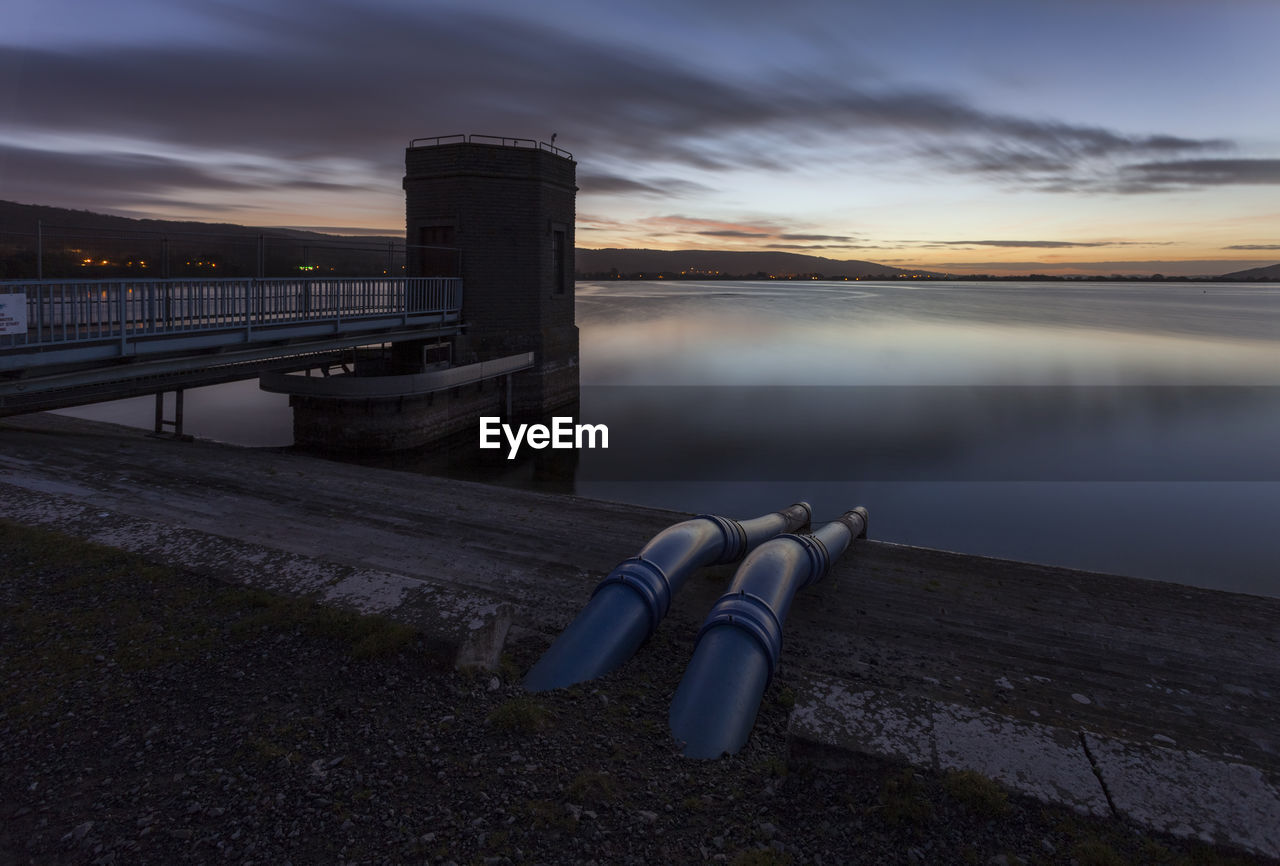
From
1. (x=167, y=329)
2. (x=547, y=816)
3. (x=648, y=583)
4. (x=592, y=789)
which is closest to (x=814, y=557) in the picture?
(x=648, y=583)

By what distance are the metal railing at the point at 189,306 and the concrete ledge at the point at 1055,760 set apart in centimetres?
964

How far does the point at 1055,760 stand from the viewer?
3645 millimetres

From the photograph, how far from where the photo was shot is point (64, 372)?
9.79 m

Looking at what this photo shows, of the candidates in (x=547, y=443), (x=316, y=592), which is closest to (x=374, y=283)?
(x=547, y=443)

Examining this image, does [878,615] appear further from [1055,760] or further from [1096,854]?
[1096,854]

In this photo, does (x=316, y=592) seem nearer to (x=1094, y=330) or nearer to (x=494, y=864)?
(x=494, y=864)

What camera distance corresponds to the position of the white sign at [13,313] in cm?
824

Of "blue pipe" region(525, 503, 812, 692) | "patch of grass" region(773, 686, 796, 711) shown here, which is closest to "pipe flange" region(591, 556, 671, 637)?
"blue pipe" region(525, 503, 812, 692)

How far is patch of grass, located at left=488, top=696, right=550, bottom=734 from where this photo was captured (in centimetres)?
403

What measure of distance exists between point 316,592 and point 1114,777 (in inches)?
190

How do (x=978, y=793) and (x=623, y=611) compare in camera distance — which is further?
(x=623, y=611)

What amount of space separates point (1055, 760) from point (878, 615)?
8.59 ft

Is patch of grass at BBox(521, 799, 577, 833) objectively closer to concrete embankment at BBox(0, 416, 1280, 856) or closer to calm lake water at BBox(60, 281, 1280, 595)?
concrete embankment at BBox(0, 416, 1280, 856)

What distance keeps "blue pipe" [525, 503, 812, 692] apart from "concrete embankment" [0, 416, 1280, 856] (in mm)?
300
